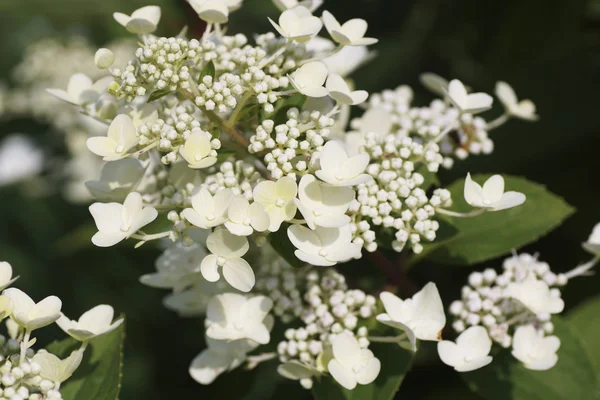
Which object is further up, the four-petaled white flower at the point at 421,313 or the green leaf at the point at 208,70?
the green leaf at the point at 208,70

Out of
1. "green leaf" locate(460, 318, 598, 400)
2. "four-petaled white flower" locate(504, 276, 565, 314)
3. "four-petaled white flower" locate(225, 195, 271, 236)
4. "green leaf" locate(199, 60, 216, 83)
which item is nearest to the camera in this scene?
"four-petaled white flower" locate(225, 195, 271, 236)

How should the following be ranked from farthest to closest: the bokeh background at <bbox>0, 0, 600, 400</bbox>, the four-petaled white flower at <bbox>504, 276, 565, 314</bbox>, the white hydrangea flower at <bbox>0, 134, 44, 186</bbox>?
the white hydrangea flower at <bbox>0, 134, 44, 186</bbox>
the bokeh background at <bbox>0, 0, 600, 400</bbox>
the four-petaled white flower at <bbox>504, 276, 565, 314</bbox>

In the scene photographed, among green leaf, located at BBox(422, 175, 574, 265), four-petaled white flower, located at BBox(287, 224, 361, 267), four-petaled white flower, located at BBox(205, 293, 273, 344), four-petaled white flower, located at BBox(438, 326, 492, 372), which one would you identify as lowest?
four-petaled white flower, located at BBox(205, 293, 273, 344)

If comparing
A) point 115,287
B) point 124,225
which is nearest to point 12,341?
point 124,225

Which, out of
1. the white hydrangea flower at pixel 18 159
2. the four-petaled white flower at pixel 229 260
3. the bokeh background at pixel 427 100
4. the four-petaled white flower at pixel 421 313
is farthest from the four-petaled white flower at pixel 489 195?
the white hydrangea flower at pixel 18 159

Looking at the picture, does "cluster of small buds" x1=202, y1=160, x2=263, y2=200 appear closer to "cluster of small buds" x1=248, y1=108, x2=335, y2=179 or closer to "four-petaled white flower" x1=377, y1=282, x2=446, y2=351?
"cluster of small buds" x1=248, y1=108, x2=335, y2=179

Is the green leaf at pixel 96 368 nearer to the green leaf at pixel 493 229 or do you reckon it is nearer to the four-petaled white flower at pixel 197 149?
the four-petaled white flower at pixel 197 149

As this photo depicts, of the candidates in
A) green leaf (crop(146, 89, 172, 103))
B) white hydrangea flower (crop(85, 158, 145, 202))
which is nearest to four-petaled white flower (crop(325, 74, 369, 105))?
green leaf (crop(146, 89, 172, 103))
